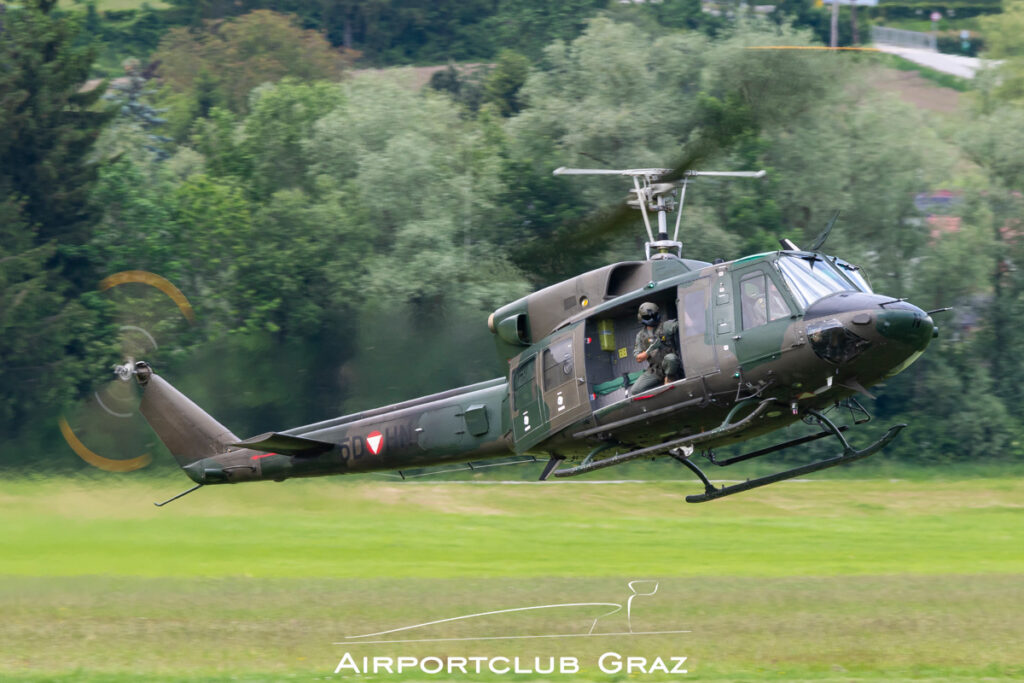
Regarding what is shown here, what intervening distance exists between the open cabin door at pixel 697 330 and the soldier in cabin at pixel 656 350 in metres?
0.13

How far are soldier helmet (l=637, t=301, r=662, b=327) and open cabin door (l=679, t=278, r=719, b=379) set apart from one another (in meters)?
0.26

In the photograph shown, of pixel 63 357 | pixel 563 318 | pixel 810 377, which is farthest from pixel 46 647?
pixel 63 357

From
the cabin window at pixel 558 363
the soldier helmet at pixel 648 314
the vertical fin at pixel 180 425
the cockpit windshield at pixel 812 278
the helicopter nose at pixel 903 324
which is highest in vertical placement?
the cockpit windshield at pixel 812 278

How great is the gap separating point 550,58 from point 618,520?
20.6 m

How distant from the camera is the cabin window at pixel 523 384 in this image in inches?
571

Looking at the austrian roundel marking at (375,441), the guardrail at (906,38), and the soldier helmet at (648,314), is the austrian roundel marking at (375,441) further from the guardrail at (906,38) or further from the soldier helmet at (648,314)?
the guardrail at (906,38)

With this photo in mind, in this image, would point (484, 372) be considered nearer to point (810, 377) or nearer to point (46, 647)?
point (46, 647)

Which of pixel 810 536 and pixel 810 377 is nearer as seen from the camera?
pixel 810 377

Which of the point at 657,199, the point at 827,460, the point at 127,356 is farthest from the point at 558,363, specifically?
the point at 127,356

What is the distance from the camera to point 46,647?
15031 millimetres

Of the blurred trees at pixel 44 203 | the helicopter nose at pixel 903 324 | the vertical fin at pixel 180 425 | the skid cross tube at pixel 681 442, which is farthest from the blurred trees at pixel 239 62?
the helicopter nose at pixel 903 324

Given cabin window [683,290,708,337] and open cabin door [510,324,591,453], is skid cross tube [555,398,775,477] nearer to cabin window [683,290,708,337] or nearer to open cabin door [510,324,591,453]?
open cabin door [510,324,591,453]

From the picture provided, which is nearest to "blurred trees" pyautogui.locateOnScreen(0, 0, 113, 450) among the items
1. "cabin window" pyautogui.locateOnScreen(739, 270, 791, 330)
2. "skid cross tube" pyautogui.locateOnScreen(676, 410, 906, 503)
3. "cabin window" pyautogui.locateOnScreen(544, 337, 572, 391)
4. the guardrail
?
"cabin window" pyautogui.locateOnScreen(544, 337, 572, 391)

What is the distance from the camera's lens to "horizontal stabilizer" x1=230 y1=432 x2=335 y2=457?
1559cm
